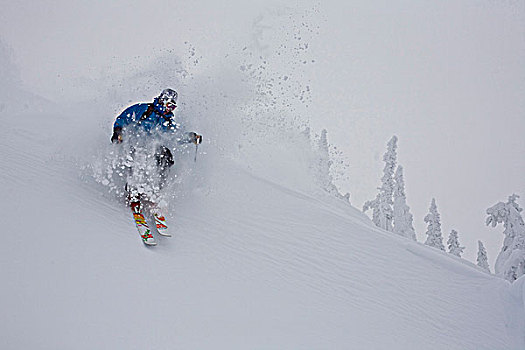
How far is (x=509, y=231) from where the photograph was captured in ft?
63.0

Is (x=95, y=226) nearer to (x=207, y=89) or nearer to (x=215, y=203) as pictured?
(x=215, y=203)

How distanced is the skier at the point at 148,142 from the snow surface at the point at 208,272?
363mm

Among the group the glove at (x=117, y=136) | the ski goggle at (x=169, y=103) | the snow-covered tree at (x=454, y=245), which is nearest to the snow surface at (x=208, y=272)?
the glove at (x=117, y=136)

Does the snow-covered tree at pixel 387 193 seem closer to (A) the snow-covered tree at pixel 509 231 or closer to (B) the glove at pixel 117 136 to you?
(A) the snow-covered tree at pixel 509 231

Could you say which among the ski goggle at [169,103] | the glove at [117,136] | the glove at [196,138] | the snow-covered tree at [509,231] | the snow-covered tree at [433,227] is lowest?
the glove at [117,136]

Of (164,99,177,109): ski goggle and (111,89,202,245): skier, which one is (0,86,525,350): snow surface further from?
(164,99,177,109): ski goggle

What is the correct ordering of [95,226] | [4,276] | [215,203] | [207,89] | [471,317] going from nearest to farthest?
1. [4,276]
2. [95,226]
3. [471,317]
4. [215,203]
5. [207,89]

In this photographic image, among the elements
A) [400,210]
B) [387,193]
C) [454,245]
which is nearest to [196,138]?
[387,193]

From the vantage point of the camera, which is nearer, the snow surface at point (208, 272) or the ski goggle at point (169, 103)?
the snow surface at point (208, 272)

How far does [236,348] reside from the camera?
3.67 metres

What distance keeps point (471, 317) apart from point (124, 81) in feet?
25.2

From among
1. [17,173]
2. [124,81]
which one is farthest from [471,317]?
[124,81]

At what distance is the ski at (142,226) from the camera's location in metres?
5.15

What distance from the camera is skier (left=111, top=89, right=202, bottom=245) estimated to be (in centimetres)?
589
